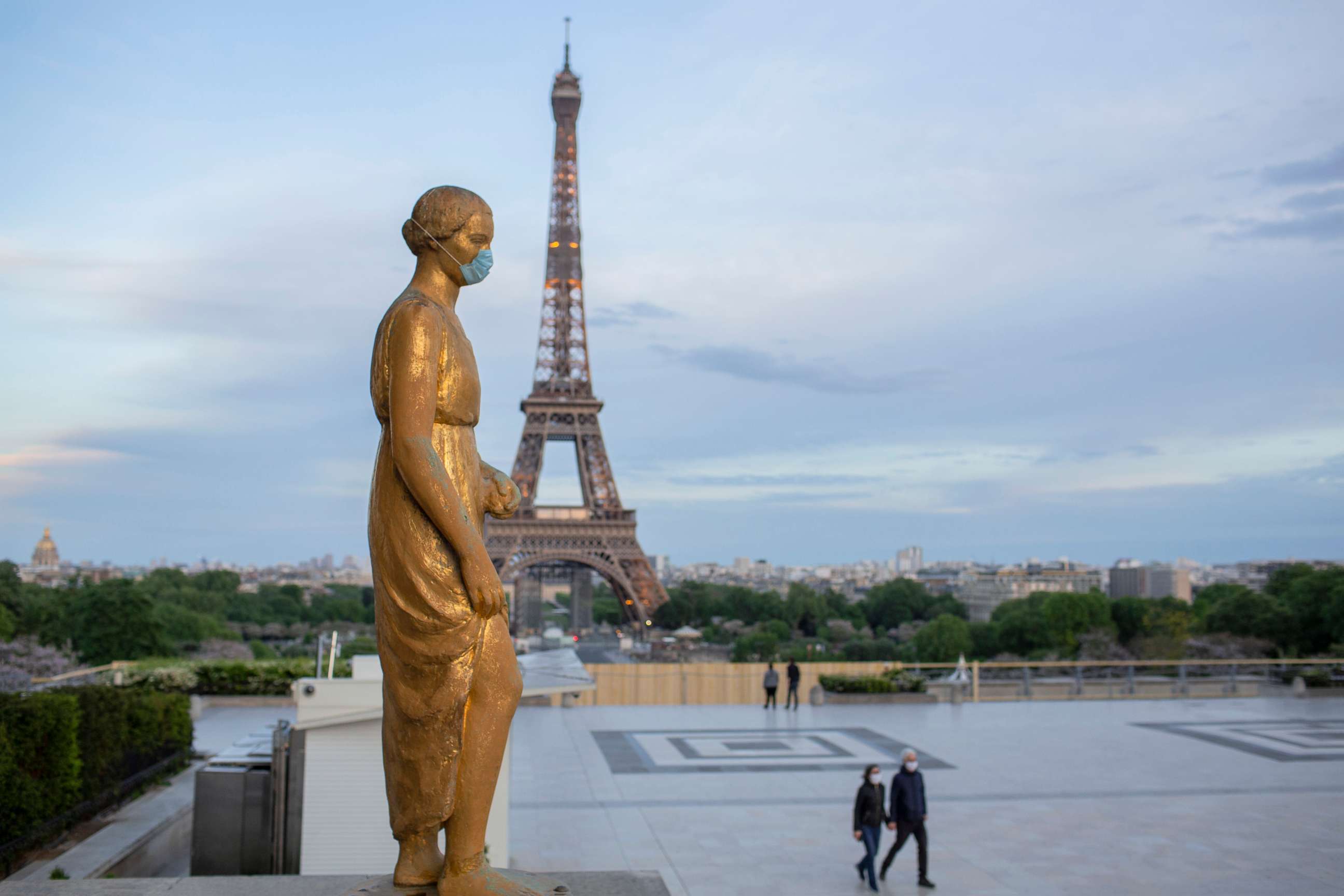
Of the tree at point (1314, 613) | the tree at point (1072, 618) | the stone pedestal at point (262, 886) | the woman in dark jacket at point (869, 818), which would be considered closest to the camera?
the stone pedestal at point (262, 886)

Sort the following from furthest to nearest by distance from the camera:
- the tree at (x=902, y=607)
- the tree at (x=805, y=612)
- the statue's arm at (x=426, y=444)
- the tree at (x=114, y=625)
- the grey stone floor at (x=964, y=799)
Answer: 1. the tree at (x=902, y=607)
2. the tree at (x=805, y=612)
3. the tree at (x=114, y=625)
4. the grey stone floor at (x=964, y=799)
5. the statue's arm at (x=426, y=444)

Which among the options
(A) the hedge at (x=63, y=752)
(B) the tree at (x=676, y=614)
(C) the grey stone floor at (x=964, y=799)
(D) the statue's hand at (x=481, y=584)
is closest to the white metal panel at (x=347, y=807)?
(C) the grey stone floor at (x=964, y=799)

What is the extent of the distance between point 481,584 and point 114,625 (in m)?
31.9

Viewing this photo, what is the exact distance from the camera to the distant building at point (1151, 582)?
141500 millimetres

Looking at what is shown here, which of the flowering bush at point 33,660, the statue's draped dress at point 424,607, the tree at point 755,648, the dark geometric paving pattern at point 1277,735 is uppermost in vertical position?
the statue's draped dress at point 424,607

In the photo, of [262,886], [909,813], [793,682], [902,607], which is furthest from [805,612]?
[262,886]

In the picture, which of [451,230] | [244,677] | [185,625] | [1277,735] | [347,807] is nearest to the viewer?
[451,230]

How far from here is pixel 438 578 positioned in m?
3.20

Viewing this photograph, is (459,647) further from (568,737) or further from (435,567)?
(568,737)

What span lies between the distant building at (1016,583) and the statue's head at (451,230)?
393 ft

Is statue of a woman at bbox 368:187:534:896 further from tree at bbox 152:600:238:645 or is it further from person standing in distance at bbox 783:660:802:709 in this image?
Answer: tree at bbox 152:600:238:645

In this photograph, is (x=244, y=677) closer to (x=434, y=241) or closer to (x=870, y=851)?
(x=870, y=851)

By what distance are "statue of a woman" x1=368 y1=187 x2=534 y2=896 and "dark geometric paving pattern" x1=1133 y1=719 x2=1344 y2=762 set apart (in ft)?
44.2

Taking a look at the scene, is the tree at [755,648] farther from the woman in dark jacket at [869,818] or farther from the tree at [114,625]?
the woman in dark jacket at [869,818]
